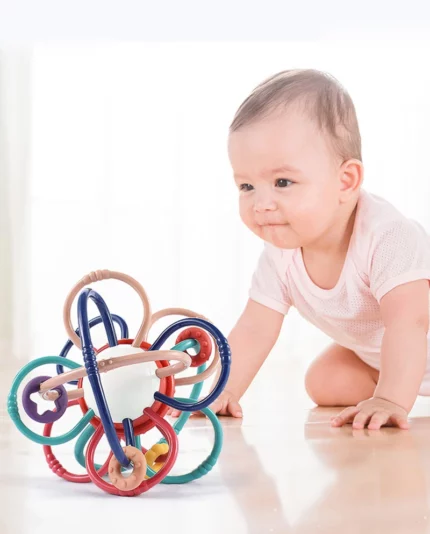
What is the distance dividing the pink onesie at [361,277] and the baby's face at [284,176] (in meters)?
0.09

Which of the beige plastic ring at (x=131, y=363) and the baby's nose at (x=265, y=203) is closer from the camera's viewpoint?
the beige plastic ring at (x=131, y=363)

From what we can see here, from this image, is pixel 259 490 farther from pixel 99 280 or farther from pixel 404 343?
pixel 404 343

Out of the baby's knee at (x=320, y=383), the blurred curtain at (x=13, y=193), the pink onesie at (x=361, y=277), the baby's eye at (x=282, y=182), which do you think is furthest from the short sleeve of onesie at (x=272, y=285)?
the blurred curtain at (x=13, y=193)

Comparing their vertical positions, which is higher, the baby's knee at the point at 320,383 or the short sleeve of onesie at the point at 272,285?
the short sleeve of onesie at the point at 272,285

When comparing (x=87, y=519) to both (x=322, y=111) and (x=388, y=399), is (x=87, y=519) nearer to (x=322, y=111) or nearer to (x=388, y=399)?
(x=388, y=399)

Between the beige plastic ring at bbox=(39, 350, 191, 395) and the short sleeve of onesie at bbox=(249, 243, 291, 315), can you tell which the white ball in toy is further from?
the short sleeve of onesie at bbox=(249, 243, 291, 315)

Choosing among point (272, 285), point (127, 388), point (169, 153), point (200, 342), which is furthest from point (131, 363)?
point (169, 153)

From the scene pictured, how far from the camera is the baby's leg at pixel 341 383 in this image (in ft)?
4.62

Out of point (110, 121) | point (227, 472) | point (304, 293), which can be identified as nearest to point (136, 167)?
point (110, 121)

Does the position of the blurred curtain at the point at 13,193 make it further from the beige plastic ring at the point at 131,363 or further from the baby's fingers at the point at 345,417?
the beige plastic ring at the point at 131,363

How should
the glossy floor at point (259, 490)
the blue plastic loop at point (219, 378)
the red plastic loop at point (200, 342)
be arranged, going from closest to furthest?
the glossy floor at point (259, 490) < the blue plastic loop at point (219, 378) < the red plastic loop at point (200, 342)

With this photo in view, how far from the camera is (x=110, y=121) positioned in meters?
3.01

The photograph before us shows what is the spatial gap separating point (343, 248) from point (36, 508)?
737mm

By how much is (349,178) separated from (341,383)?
0.40 meters
